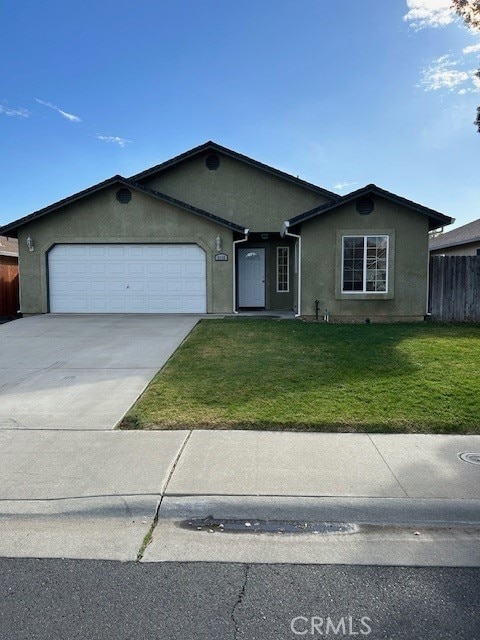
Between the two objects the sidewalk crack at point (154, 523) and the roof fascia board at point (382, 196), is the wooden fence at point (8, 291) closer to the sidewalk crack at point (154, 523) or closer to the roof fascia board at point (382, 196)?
the roof fascia board at point (382, 196)

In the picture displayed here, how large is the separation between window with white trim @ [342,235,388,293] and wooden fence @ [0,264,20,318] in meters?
12.8

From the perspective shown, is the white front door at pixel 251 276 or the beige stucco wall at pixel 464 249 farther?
the beige stucco wall at pixel 464 249

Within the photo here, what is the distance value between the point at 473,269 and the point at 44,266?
14.5 metres

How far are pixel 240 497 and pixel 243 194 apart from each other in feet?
49.5

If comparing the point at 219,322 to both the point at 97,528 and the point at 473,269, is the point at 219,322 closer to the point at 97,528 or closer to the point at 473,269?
the point at 473,269

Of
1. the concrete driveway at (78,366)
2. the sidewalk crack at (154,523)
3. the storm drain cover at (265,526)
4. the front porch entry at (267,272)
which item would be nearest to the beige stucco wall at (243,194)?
the front porch entry at (267,272)

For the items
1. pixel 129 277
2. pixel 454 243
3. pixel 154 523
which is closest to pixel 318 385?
pixel 154 523

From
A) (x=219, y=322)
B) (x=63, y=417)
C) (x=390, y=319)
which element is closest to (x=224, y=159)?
(x=219, y=322)

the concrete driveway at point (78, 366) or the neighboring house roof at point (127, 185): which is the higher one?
the neighboring house roof at point (127, 185)

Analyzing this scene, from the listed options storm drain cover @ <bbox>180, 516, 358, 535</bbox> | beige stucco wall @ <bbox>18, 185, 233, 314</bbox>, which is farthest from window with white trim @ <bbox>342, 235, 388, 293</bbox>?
storm drain cover @ <bbox>180, 516, 358, 535</bbox>

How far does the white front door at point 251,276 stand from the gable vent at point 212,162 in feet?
Result: 10.9

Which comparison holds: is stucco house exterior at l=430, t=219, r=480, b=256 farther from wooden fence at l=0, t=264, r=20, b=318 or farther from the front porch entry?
wooden fence at l=0, t=264, r=20, b=318

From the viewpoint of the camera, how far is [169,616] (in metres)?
2.54

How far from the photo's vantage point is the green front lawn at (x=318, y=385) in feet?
17.6
